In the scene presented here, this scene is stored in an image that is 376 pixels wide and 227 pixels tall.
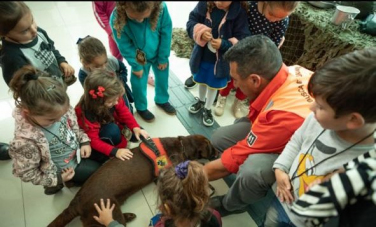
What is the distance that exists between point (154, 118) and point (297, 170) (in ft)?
4.07

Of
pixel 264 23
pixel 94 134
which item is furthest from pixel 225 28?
pixel 94 134

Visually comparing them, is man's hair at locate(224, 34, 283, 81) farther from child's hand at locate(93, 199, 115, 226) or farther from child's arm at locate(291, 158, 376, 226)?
child's hand at locate(93, 199, 115, 226)

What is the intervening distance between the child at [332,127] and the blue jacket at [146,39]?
98 centimetres

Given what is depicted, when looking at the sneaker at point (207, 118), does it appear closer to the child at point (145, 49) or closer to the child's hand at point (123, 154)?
the child at point (145, 49)

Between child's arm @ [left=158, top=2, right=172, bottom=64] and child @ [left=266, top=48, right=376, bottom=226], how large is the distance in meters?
0.99

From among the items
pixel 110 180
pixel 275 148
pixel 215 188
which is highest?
pixel 275 148

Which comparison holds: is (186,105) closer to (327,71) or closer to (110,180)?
(110,180)

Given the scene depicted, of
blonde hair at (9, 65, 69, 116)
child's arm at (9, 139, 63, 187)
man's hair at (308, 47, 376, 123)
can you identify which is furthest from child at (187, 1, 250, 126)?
child's arm at (9, 139, 63, 187)

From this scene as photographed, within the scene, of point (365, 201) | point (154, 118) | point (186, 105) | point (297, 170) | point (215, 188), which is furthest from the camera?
point (186, 105)

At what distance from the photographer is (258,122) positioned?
117cm

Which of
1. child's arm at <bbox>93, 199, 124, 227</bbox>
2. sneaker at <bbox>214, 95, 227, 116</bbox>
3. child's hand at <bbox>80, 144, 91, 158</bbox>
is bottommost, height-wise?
sneaker at <bbox>214, 95, 227, 116</bbox>

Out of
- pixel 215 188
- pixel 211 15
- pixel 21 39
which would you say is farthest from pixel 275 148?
pixel 21 39

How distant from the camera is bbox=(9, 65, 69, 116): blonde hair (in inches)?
39.9

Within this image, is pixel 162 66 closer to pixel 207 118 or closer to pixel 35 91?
pixel 207 118
